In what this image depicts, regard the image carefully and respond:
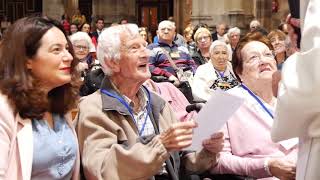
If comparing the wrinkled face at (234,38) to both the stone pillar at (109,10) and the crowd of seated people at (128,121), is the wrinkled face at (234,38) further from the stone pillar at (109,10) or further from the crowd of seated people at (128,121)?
the stone pillar at (109,10)

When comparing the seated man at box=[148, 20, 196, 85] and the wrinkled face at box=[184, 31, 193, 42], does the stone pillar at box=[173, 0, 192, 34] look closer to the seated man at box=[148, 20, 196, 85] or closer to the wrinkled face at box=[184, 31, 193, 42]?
the wrinkled face at box=[184, 31, 193, 42]

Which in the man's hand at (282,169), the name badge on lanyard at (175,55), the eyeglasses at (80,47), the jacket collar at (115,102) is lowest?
the man's hand at (282,169)

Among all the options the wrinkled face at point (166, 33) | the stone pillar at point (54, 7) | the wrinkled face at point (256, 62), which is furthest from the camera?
the stone pillar at point (54, 7)

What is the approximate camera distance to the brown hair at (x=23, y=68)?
2.64 m

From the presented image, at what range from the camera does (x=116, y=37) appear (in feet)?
9.89

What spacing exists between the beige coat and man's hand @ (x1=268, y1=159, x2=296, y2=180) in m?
0.30

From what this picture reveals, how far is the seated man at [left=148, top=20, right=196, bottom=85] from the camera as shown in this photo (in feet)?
25.3

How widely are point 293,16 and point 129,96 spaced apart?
4.04ft

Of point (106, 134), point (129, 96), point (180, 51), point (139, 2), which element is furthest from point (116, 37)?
point (139, 2)

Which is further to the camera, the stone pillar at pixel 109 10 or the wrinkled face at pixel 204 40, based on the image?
the stone pillar at pixel 109 10

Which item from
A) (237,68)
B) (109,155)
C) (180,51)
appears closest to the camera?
(109,155)

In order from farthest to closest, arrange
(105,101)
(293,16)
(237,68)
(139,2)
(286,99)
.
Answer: (139,2) < (237,68) < (105,101) < (293,16) < (286,99)

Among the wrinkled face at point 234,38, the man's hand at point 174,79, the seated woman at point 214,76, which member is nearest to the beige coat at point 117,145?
the seated woman at point 214,76

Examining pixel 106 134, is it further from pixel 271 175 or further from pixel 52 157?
pixel 271 175
